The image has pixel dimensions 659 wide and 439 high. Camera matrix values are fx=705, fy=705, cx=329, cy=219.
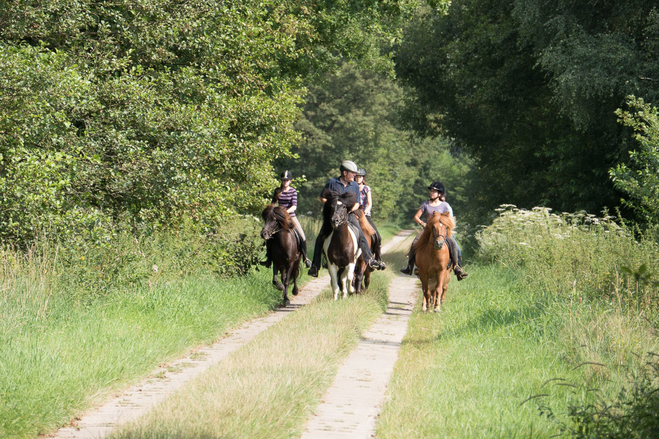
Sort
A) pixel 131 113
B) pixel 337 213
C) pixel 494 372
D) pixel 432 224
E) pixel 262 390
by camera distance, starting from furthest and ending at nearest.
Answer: pixel 337 213, pixel 432 224, pixel 131 113, pixel 494 372, pixel 262 390

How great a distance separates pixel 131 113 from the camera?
12148 millimetres

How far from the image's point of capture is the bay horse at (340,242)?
43.7 feet

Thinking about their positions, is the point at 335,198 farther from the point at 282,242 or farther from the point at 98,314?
the point at 98,314

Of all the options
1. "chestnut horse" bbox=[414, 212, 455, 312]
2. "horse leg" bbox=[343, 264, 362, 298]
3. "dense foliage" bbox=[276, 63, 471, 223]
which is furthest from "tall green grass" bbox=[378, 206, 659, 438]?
"dense foliage" bbox=[276, 63, 471, 223]

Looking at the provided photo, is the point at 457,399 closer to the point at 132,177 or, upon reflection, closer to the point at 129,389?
the point at 129,389

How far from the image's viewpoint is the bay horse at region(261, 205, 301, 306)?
563 inches

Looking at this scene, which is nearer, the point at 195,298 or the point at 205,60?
the point at 195,298

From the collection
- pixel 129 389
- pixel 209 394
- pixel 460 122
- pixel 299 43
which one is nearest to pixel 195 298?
pixel 129 389

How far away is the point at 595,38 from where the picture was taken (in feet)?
57.6

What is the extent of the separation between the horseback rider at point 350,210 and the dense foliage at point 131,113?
1985mm

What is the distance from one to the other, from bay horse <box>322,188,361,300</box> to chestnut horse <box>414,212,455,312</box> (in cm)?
134

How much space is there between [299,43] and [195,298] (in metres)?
11.1

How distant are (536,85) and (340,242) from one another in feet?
43.2

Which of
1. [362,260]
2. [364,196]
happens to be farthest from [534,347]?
[364,196]
